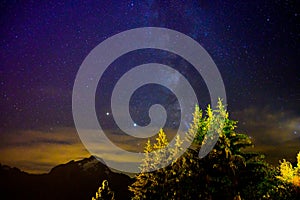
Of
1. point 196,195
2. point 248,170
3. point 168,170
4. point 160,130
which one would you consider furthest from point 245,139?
point 160,130

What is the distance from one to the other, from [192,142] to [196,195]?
12.6ft

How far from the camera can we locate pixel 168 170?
3400 cm

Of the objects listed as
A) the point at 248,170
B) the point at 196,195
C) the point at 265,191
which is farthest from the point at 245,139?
the point at 196,195

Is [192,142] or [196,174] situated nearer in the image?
[196,174]

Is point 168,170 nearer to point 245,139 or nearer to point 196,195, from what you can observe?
point 196,195

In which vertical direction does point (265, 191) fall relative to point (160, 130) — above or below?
below

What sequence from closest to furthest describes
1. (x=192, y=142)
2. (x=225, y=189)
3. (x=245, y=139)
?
(x=225, y=189)
(x=245, y=139)
(x=192, y=142)

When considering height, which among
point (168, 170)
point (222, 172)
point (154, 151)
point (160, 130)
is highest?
point (160, 130)

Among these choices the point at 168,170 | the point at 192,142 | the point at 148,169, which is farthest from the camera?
the point at 148,169

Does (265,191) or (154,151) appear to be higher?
(154,151)

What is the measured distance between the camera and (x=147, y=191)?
35.0m

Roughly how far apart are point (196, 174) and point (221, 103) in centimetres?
544

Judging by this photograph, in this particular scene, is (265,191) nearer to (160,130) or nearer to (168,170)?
(168,170)

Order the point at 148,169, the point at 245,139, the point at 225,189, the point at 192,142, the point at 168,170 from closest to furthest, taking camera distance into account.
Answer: the point at 225,189
the point at 245,139
the point at 192,142
the point at 168,170
the point at 148,169
